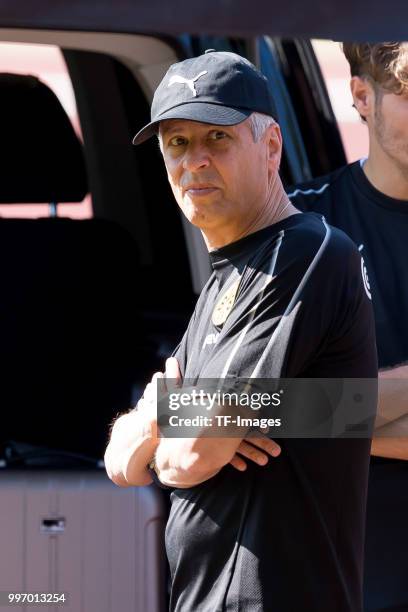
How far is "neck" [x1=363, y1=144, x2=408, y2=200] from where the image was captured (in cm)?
288

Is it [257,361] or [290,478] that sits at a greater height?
[257,361]

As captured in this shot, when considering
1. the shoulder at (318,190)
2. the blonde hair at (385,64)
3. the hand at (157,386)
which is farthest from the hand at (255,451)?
the blonde hair at (385,64)

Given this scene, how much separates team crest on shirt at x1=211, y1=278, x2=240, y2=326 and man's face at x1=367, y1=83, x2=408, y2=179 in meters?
0.63

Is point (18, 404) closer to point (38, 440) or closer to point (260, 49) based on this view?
point (38, 440)

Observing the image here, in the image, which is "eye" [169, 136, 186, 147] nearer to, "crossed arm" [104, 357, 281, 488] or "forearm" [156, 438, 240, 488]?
"crossed arm" [104, 357, 281, 488]

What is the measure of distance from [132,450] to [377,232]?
75 cm

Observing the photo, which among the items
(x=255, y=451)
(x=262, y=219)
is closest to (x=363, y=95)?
(x=262, y=219)

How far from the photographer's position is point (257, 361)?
7.29ft

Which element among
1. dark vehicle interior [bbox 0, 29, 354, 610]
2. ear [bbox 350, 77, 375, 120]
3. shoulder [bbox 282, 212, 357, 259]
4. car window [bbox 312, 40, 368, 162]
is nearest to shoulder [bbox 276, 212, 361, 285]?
shoulder [bbox 282, 212, 357, 259]

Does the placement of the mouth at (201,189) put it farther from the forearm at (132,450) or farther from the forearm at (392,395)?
the forearm at (392,395)

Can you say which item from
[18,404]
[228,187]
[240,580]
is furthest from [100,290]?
[240,580]

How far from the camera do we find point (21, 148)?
4074 mm

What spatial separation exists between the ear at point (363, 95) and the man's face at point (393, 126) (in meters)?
0.03

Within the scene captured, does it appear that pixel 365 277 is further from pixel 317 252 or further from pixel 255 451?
pixel 255 451
